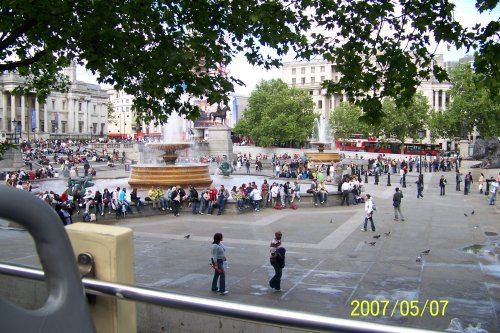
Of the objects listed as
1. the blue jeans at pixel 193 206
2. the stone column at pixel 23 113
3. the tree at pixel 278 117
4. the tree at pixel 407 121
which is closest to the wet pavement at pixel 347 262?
the blue jeans at pixel 193 206

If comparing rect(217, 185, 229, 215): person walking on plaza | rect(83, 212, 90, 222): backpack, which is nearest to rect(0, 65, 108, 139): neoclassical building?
rect(83, 212, 90, 222): backpack

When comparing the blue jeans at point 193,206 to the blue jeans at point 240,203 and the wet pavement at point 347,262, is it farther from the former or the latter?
the blue jeans at point 240,203

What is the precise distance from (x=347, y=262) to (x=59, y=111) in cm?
11088

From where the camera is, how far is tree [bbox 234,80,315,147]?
76.4m

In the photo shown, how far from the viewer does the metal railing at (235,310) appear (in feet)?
5.44

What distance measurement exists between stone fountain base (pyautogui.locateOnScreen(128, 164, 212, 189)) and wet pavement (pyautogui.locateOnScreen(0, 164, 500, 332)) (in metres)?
5.79

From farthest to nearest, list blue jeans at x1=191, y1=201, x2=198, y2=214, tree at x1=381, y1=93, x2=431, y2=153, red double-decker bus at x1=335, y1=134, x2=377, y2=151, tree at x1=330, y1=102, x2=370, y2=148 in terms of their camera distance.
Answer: tree at x1=330, y1=102, x2=370, y2=148
red double-decker bus at x1=335, y1=134, x2=377, y2=151
tree at x1=381, y1=93, x2=431, y2=153
blue jeans at x1=191, y1=201, x2=198, y2=214

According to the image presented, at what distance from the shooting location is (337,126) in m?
84.7

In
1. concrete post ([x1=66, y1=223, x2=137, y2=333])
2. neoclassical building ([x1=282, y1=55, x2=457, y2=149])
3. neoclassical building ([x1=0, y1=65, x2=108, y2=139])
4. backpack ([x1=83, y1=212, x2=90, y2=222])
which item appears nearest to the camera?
concrete post ([x1=66, y1=223, x2=137, y2=333])

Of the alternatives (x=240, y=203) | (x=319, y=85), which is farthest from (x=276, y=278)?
(x=319, y=85)

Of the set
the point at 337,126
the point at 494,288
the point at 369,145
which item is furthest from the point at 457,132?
the point at 494,288

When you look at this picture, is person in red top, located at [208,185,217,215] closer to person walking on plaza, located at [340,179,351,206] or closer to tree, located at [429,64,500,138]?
person walking on plaza, located at [340,179,351,206]

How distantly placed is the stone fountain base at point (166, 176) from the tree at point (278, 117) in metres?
48.9
